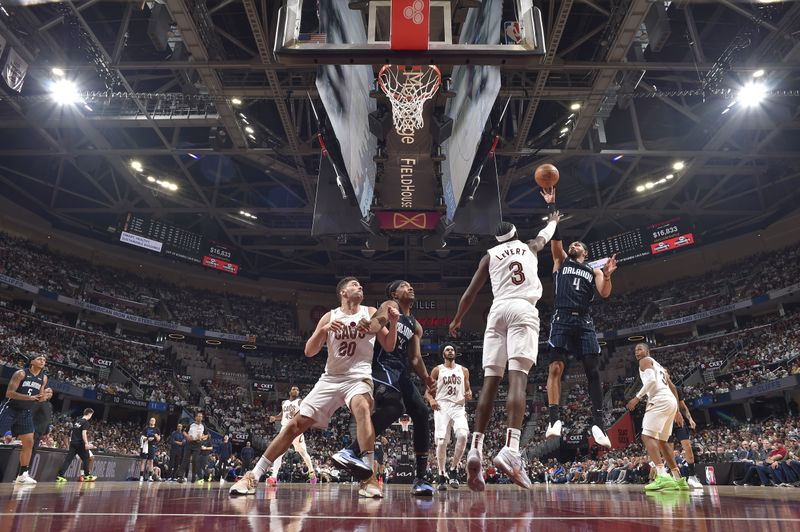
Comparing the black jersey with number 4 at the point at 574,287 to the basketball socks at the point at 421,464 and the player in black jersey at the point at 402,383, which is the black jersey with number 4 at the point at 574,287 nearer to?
the player in black jersey at the point at 402,383

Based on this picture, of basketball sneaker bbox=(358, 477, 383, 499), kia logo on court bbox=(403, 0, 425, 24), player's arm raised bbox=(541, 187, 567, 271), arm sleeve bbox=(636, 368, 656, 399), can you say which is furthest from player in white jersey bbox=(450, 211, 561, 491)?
arm sleeve bbox=(636, 368, 656, 399)

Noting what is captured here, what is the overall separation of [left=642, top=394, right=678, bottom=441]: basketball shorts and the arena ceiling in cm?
888

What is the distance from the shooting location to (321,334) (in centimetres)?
450

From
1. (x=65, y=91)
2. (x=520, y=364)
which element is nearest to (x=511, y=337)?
(x=520, y=364)

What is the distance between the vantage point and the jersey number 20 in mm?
4883

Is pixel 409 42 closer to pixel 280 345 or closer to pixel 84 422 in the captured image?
pixel 84 422

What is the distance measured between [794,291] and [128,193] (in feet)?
104

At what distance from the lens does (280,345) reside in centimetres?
3562

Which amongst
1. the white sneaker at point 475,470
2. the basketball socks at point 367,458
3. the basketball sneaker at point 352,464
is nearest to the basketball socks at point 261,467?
the basketball sneaker at point 352,464

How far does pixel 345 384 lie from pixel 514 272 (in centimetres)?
184

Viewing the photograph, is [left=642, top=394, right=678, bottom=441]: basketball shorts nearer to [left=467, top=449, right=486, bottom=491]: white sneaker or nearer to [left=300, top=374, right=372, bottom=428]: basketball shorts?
[left=467, top=449, right=486, bottom=491]: white sneaker

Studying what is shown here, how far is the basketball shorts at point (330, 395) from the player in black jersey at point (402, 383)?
0.85 metres

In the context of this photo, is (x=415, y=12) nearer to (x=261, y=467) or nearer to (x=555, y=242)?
(x=555, y=242)

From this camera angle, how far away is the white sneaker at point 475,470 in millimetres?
4285
